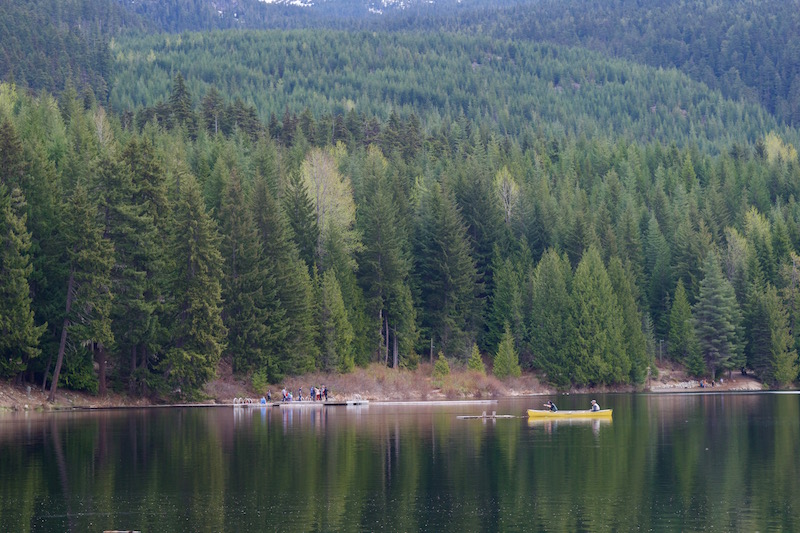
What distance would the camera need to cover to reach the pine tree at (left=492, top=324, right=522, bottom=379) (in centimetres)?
10931

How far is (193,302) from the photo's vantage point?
8631 cm

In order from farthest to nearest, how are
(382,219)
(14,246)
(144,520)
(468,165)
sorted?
(468,165) < (382,219) < (14,246) < (144,520)

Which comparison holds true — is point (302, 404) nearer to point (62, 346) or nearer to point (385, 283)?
point (62, 346)

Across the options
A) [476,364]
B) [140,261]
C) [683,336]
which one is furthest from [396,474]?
[683,336]

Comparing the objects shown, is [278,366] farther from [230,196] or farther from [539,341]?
[539,341]

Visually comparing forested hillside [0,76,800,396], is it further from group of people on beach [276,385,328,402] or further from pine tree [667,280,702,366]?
group of people on beach [276,385,328,402]

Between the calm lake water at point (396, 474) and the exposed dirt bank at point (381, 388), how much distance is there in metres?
6.29

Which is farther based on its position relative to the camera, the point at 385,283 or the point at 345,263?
the point at 385,283

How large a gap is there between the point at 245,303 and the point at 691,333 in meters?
53.1

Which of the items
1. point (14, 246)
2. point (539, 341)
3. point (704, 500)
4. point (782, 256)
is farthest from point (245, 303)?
point (782, 256)

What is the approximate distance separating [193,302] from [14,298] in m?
13.9

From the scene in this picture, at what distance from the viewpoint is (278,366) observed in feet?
311

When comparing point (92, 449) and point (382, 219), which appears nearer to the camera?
point (92, 449)

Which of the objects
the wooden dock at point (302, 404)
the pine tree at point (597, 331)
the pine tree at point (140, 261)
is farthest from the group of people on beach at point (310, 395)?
the pine tree at point (597, 331)
